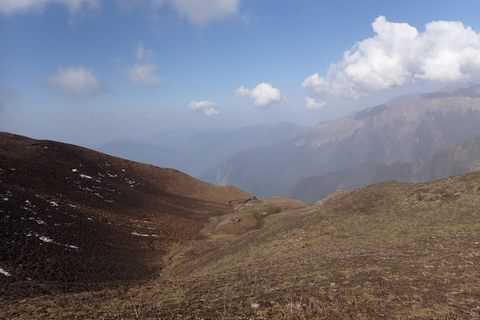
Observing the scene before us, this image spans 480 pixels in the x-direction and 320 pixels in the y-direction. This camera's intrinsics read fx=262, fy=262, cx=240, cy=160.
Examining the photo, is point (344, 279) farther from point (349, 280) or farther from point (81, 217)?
point (81, 217)

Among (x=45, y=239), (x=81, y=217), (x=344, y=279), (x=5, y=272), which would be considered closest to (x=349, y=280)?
(x=344, y=279)

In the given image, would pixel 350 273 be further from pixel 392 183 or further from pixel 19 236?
pixel 19 236

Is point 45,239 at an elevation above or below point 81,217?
below

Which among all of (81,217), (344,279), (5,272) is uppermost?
(81,217)

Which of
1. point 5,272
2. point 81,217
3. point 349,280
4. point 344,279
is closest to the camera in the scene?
point 349,280

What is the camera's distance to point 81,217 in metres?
46.2

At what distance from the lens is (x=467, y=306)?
962cm

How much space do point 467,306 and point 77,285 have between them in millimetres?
28699

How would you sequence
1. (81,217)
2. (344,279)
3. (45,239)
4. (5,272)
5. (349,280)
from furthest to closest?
(81,217) < (45,239) < (5,272) < (344,279) < (349,280)

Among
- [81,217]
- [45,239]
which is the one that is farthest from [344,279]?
[81,217]

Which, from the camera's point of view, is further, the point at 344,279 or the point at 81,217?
the point at 81,217

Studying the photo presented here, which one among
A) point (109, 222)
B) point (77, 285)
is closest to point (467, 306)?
point (77, 285)

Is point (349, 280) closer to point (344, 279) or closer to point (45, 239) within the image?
point (344, 279)

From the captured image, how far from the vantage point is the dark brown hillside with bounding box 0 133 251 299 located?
94.3 feet
